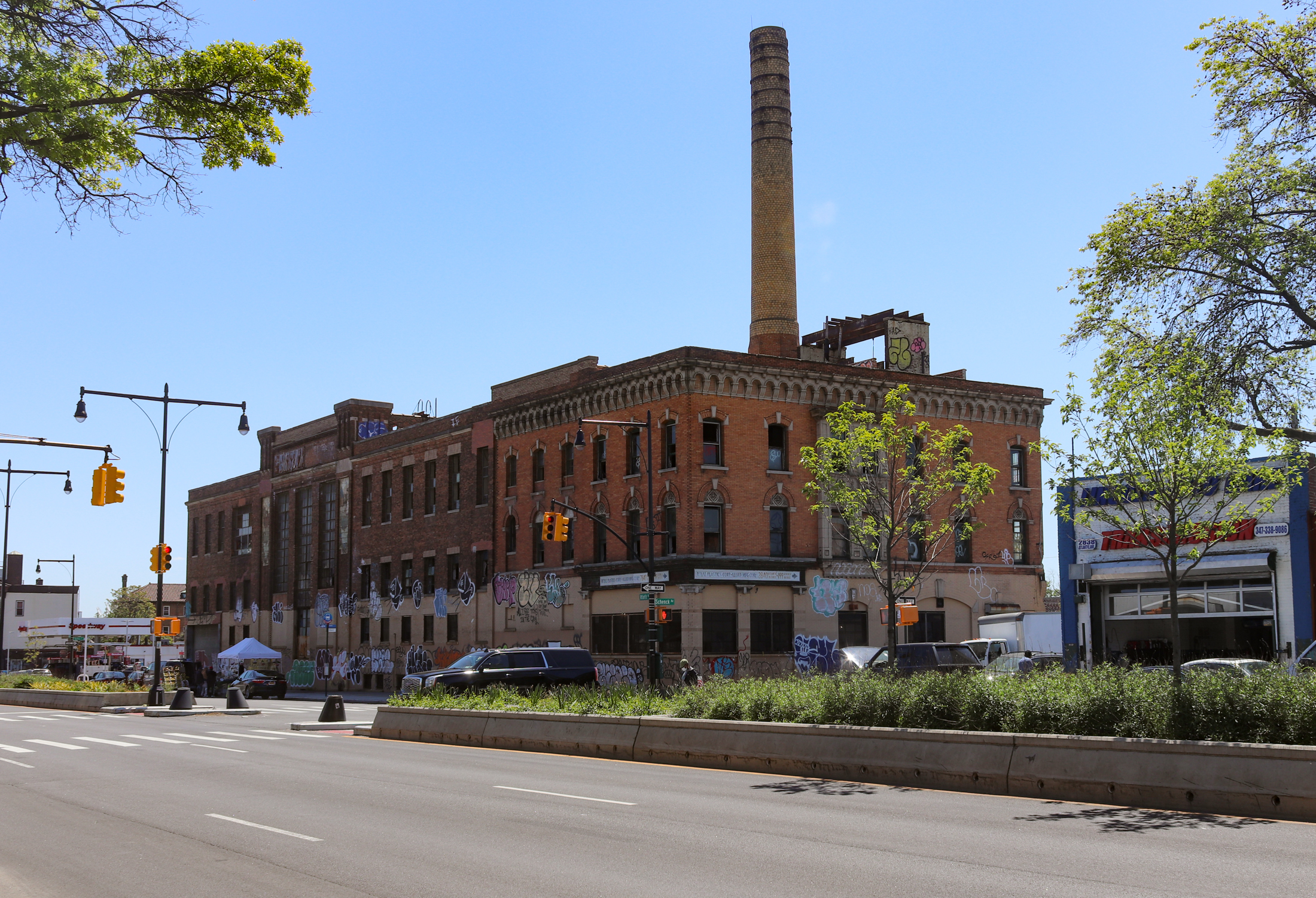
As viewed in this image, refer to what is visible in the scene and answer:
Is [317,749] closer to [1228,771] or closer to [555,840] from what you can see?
[555,840]

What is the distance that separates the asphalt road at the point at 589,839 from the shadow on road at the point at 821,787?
0.06 meters

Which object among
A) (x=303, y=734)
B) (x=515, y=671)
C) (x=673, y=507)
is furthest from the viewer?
(x=673, y=507)

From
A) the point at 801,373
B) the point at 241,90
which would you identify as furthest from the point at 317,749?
the point at 801,373

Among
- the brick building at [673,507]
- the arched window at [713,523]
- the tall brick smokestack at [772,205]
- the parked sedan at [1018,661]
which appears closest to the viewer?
the parked sedan at [1018,661]

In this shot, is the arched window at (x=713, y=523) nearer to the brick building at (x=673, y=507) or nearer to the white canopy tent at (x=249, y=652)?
the brick building at (x=673, y=507)

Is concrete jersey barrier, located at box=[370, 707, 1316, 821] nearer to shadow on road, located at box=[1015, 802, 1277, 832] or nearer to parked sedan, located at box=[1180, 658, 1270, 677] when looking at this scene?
shadow on road, located at box=[1015, 802, 1277, 832]

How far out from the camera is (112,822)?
1382 cm

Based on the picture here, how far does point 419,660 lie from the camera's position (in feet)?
188

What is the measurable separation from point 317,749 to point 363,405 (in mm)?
42871

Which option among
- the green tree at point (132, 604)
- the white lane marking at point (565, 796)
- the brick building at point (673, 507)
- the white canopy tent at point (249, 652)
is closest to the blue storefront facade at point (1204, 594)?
the brick building at point (673, 507)

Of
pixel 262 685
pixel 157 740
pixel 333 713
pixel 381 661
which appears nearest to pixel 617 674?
pixel 333 713

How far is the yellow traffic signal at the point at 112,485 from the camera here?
28797mm

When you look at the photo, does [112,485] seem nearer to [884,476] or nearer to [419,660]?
[884,476]

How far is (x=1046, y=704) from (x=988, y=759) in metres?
1.05
